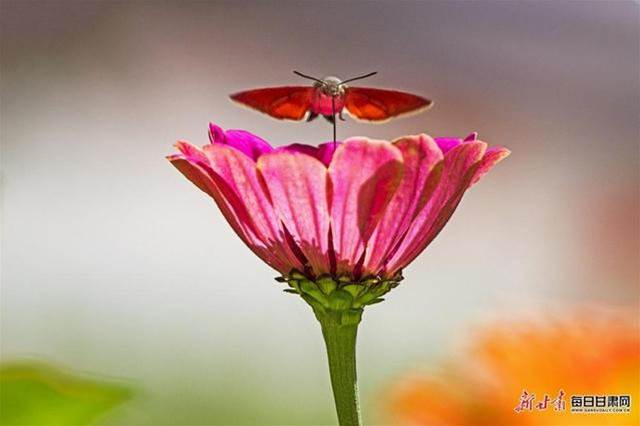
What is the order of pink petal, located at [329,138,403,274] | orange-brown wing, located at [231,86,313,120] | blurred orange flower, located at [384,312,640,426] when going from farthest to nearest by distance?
1. blurred orange flower, located at [384,312,640,426]
2. orange-brown wing, located at [231,86,313,120]
3. pink petal, located at [329,138,403,274]

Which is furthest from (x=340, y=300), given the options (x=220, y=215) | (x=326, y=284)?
(x=220, y=215)

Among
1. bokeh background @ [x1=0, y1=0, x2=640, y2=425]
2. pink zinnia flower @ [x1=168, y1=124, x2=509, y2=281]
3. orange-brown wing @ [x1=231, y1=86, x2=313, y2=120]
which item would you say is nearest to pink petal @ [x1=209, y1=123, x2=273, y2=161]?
pink zinnia flower @ [x1=168, y1=124, x2=509, y2=281]

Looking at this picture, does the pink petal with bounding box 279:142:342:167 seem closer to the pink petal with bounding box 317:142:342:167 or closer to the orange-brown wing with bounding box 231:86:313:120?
the pink petal with bounding box 317:142:342:167

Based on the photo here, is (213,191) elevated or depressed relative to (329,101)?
depressed

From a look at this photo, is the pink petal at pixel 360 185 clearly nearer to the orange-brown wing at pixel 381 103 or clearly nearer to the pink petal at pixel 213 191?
the pink petal at pixel 213 191

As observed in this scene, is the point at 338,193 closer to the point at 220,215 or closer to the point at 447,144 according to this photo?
the point at 447,144

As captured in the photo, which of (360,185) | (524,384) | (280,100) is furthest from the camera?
(524,384)
